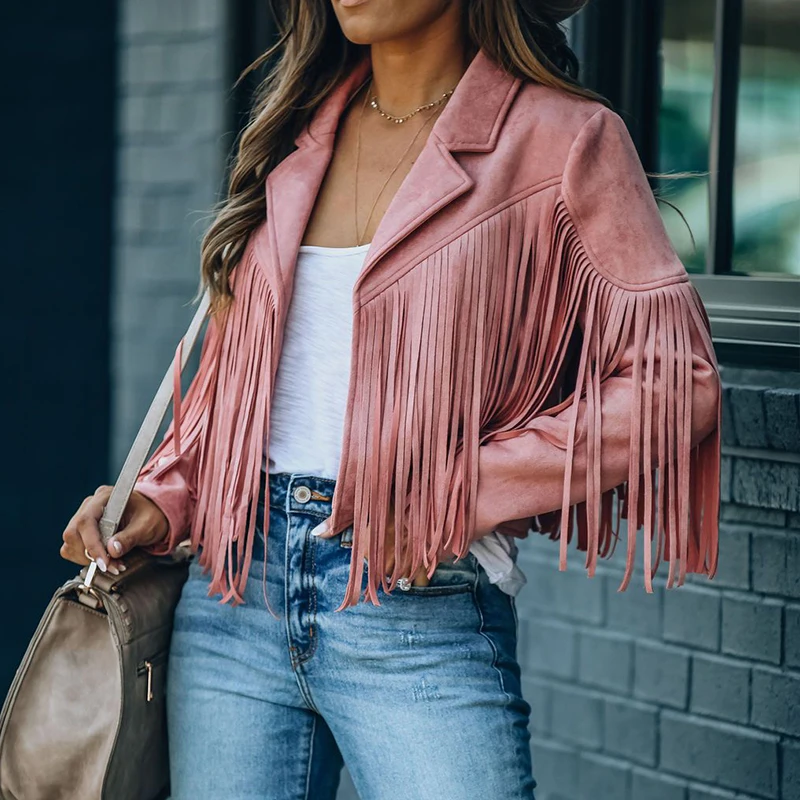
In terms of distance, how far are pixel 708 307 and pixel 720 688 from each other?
906mm

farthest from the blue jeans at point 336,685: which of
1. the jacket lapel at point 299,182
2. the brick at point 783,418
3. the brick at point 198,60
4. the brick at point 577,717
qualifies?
the brick at point 198,60

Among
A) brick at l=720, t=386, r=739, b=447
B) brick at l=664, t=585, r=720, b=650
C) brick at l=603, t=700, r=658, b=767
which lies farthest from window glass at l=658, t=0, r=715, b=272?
brick at l=603, t=700, r=658, b=767

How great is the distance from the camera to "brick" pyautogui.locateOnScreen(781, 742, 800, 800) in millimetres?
2824

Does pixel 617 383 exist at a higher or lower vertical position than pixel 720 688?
higher

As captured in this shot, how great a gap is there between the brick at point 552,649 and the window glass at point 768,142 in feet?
3.43

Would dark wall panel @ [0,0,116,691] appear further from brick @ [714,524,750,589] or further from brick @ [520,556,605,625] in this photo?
brick @ [714,524,750,589]

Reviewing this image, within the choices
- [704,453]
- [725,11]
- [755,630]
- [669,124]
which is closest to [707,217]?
[669,124]

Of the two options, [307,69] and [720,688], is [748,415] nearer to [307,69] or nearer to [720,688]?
[720,688]

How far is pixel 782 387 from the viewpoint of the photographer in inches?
110

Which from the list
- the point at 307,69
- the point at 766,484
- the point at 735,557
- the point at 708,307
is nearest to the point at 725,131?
the point at 708,307

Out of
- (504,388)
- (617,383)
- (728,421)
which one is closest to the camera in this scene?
(617,383)

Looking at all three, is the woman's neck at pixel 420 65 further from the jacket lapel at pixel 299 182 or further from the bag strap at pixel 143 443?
the bag strap at pixel 143 443

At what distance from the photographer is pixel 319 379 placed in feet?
6.58

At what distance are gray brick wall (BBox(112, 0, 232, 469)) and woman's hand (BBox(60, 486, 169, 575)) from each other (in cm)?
199
